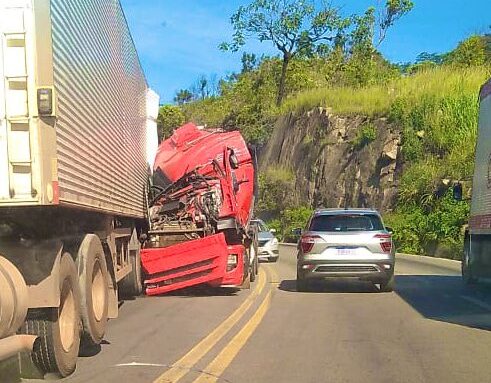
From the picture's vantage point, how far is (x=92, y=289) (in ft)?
28.9

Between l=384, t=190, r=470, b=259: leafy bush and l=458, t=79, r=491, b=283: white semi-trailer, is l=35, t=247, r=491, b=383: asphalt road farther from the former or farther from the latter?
l=384, t=190, r=470, b=259: leafy bush

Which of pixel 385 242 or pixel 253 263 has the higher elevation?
pixel 385 242

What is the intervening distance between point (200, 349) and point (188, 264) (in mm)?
5285

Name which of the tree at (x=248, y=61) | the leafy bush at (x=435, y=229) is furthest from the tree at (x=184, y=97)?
the leafy bush at (x=435, y=229)

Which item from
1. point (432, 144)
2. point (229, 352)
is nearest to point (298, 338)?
point (229, 352)

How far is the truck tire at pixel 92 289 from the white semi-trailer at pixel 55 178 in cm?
1

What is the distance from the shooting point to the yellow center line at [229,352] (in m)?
7.54

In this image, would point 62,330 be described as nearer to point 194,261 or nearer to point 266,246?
point 194,261

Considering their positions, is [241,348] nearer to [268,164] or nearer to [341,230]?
[341,230]

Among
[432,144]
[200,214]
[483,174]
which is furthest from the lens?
[432,144]

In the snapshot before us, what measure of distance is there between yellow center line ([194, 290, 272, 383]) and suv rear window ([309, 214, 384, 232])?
3742 mm

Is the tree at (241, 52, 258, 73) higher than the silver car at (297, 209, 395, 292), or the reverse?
the tree at (241, 52, 258, 73)

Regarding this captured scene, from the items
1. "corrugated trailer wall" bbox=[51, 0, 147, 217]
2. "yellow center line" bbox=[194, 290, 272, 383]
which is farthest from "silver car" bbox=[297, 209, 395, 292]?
"corrugated trailer wall" bbox=[51, 0, 147, 217]

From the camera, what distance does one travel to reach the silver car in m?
15.2
